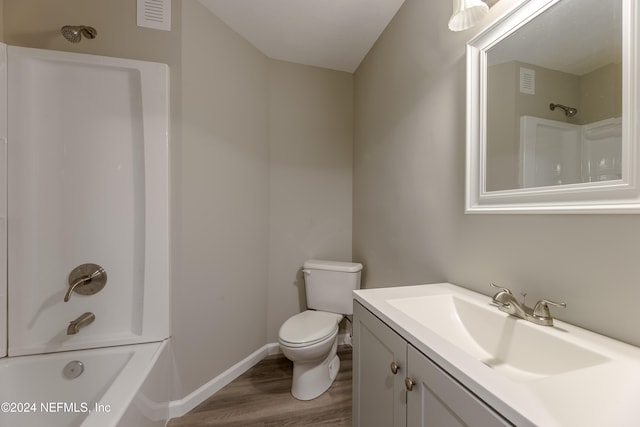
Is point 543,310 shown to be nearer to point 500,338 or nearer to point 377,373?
point 500,338

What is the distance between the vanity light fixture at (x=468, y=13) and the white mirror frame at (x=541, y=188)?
7 centimetres

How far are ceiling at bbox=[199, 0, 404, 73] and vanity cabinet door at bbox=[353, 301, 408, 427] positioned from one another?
176 cm

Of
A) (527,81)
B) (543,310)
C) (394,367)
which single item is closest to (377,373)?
(394,367)

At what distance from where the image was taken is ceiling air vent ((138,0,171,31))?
140 cm

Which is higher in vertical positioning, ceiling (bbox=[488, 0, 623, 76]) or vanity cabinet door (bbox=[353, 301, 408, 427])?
ceiling (bbox=[488, 0, 623, 76])

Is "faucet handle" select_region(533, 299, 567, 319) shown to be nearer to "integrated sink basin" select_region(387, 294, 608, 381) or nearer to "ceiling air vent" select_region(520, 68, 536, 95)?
"integrated sink basin" select_region(387, 294, 608, 381)

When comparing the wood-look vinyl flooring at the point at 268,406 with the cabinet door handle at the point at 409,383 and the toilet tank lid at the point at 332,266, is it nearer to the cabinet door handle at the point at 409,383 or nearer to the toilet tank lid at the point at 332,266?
the toilet tank lid at the point at 332,266

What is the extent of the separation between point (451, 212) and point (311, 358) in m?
1.18

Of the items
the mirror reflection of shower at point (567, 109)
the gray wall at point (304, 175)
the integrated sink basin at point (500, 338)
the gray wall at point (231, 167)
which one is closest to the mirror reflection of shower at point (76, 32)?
the gray wall at point (231, 167)

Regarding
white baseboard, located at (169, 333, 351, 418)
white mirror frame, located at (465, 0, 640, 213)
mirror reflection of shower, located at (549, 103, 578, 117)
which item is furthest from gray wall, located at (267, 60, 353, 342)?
mirror reflection of shower, located at (549, 103, 578, 117)

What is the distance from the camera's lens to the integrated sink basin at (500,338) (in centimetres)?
64

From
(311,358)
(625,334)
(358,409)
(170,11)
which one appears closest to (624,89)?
(625,334)

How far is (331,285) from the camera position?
1974 mm

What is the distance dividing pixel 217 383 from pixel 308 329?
0.71m
